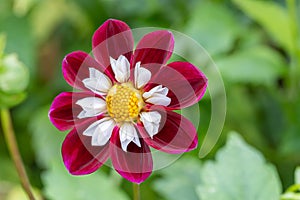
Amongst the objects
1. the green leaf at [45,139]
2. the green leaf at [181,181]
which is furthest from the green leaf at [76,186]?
the green leaf at [45,139]

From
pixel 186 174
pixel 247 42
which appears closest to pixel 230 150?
pixel 186 174

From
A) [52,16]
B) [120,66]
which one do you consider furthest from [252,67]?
[120,66]

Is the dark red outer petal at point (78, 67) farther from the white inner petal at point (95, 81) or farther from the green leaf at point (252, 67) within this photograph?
the green leaf at point (252, 67)

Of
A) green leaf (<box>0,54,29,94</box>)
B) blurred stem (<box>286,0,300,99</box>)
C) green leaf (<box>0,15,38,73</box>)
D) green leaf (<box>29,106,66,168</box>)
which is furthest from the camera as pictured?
green leaf (<box>0,15,38,73</box>)

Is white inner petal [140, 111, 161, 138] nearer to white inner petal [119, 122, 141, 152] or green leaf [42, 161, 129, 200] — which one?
white inner petal [119, 122, 141, 152]

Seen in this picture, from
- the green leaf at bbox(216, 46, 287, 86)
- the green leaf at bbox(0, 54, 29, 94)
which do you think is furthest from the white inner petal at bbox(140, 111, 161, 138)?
the green leaf at bbox(216, 46, 287, 86)

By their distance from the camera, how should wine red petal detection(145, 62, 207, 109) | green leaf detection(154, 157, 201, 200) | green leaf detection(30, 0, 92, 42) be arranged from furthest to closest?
green leaf detection(30, 0, 92, 42)
green leaf detection(154, 157, 201, 200)
wine red petal detection(145, 62, 207, 109)

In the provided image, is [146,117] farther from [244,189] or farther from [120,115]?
[244,189]

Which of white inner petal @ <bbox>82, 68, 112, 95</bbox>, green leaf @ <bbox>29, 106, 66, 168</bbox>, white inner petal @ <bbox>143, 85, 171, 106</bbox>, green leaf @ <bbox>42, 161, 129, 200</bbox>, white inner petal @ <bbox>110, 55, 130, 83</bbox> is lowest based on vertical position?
green leaf @ <bbox>29, 106, 66, 168</bbox>
